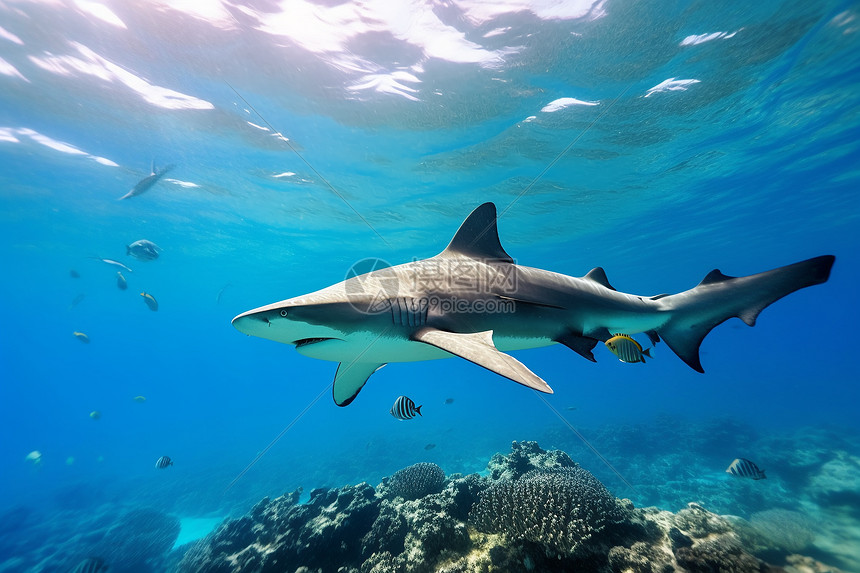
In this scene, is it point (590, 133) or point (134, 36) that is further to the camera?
point (590, 133)

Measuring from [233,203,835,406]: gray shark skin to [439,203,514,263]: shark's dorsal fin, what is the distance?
0.04 feet

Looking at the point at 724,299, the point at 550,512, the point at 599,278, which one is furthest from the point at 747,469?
the point at 599,278

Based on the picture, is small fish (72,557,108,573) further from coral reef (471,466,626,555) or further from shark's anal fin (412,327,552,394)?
shark's anal fin (412,327,552,394)

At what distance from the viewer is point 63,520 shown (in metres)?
18.6

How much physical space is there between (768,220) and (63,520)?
51556mm

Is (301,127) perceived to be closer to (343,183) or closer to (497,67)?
(343,183)

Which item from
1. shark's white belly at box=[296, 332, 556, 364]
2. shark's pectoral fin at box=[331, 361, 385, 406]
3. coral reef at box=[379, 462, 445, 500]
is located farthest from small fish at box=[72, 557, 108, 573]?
shark's white belly at box=[296, 332, 556, 364]

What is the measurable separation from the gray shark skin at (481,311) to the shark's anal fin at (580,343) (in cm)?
1

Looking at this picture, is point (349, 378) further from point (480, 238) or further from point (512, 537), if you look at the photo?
point (512, 537)

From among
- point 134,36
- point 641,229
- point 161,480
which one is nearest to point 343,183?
point 134,36

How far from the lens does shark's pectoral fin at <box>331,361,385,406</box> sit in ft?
11.3

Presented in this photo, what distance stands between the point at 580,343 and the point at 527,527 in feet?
7.98

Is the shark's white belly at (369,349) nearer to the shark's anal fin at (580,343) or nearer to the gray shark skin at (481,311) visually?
the gray shark skin at (481,311)

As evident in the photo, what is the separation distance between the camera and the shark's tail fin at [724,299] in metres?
2.99
